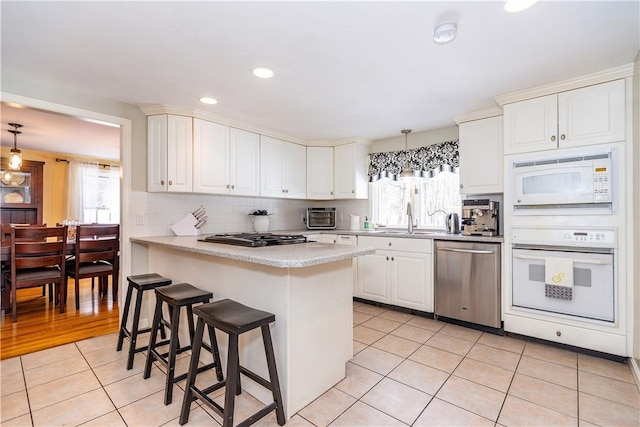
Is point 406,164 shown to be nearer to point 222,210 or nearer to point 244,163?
point 244,163

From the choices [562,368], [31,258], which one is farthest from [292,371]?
[31,258]

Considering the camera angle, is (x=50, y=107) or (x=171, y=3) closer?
(x=171, y=3)

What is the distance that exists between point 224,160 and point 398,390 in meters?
2.74

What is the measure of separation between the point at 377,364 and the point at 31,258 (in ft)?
12.6

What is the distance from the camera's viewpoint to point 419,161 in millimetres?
3969

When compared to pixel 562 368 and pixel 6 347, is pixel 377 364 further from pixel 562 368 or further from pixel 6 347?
pixel 6 347

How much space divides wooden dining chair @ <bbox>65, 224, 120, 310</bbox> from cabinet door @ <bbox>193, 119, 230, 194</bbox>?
1750 mm

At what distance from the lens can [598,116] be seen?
2352 millimetres

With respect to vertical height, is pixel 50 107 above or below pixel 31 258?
above

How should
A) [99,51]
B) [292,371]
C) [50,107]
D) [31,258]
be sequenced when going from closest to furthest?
[292,371] → [99,51] → [50,107] → [31,258]

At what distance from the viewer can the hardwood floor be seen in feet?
8.68

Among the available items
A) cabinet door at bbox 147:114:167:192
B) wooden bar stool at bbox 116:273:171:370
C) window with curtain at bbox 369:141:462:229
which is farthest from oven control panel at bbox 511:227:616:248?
cabinet door at bbox 147:114:167:192

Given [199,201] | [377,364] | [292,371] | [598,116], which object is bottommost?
[377,364]

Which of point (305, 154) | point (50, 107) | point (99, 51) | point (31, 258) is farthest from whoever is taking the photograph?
point (305, 154)
